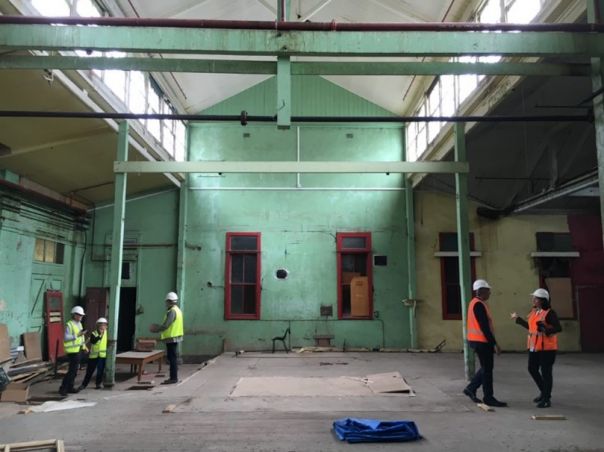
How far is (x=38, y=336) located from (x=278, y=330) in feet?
17.5

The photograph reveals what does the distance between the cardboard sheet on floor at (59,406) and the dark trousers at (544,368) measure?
227 inches

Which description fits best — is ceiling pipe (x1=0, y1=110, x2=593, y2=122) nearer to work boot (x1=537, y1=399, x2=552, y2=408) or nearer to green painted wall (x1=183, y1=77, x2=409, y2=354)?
work boot (x1=537, y1=399, x2=552, y2=408)

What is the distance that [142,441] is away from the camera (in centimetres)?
481

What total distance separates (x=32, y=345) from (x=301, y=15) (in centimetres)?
888

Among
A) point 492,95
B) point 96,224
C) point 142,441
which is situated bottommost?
point 142,441

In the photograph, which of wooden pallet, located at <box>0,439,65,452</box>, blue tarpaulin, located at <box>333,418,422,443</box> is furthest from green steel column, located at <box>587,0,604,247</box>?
wooden pallet, located at <box>0,439,65,452</box>

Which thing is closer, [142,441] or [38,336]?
[142,441]

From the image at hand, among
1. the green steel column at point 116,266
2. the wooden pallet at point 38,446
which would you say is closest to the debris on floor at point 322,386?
the green steel column at point 116,266

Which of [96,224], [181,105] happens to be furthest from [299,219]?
[96,224]

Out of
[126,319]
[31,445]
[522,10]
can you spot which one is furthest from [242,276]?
[31,445]

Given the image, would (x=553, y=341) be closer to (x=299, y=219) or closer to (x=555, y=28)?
(x=555, y=28)

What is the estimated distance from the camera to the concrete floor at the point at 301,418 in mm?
4703

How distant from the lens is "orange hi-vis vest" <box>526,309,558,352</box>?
6.16 meters

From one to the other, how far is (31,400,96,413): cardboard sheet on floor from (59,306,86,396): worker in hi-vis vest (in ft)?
2.24
